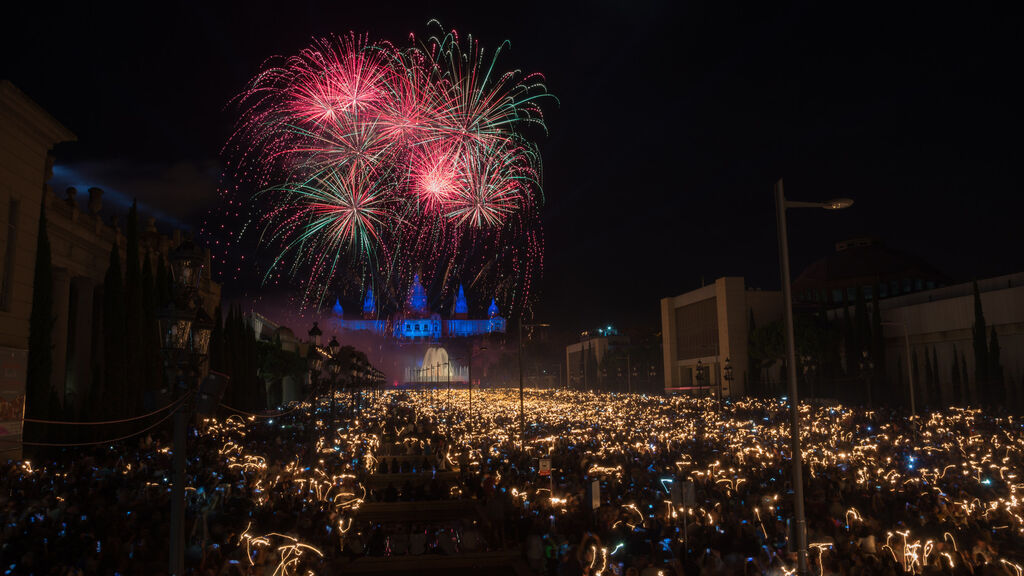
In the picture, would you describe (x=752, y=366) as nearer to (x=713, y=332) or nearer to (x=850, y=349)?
(x=713, y=332)

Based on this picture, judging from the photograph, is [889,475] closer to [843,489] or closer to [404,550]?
[843,489]

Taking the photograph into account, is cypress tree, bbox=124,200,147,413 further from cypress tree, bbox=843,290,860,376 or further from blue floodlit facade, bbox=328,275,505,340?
blue floodlit facade, bbox=328,275,505,340

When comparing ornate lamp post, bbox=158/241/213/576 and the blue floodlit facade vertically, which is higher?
the blue floodlit facade

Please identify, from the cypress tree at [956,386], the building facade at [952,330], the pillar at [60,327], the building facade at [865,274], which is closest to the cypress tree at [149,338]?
the pillar at [60,327]

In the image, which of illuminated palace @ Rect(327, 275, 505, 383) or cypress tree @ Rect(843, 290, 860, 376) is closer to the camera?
cypress tree @ Rect(843, 290, 860, 376)

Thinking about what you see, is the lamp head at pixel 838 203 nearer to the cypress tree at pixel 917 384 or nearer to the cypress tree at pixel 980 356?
the cypress tree at pixel 980 356

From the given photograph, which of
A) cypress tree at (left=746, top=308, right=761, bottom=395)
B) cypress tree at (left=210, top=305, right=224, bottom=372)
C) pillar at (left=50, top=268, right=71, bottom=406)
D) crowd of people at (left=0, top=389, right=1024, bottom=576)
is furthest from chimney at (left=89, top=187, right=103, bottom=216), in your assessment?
cypress tree at (left=746, top=308, right=761, bottom=395)
